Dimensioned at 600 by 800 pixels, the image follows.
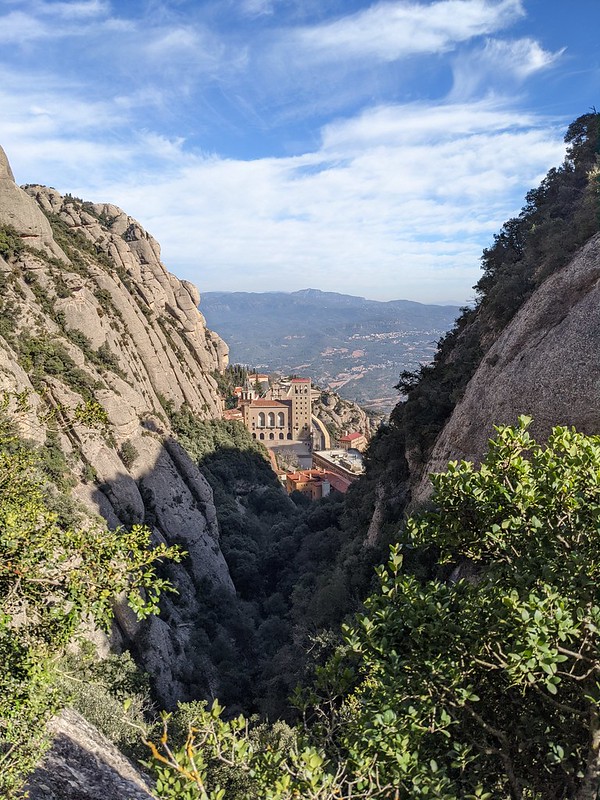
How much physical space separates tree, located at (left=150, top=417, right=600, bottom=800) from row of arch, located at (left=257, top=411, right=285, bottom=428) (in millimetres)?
86065

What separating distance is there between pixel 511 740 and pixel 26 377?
26.4 meters

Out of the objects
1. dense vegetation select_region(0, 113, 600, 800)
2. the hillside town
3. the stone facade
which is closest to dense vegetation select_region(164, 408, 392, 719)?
dense vegetation select_region(0, 113, 600, 800)

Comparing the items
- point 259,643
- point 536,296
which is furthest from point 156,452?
point 536,296

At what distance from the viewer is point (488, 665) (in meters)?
5.25

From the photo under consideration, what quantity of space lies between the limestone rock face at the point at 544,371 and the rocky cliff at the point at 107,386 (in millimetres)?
15423

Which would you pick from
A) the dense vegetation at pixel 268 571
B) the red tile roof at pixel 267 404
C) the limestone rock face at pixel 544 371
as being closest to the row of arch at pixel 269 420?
the red tile roof at pixel 267 404

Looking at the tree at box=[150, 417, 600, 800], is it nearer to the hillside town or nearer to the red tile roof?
the hillside town

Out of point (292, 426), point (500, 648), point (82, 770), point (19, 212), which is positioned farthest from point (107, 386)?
point (292, 426)

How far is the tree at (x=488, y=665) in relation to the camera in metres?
4.80

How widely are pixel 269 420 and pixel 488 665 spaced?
289 feet

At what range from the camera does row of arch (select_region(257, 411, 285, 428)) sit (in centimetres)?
9240

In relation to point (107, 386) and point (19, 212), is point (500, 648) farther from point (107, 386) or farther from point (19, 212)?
point (19, 212)

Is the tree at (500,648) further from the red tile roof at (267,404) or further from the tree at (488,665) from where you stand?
the red tile roof at (267,404)

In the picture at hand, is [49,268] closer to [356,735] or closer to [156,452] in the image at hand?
[156,452]
